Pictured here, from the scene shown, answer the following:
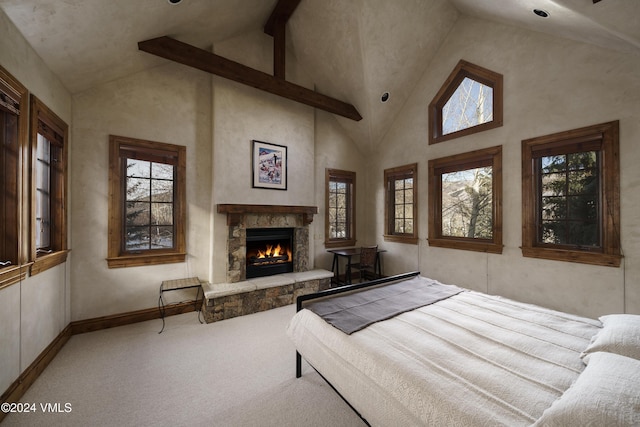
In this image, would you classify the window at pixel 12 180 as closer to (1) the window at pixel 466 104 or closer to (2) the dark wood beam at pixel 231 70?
(2) the dark wood beam at pixel 231 70

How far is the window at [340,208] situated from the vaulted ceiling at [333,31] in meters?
0.90

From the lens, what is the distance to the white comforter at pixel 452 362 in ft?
3.63

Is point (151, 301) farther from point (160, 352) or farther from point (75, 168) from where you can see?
point (75, 168)

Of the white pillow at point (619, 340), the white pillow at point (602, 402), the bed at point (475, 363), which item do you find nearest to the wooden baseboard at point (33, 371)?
the bed at point (475, 363)

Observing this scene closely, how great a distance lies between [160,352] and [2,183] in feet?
6.39

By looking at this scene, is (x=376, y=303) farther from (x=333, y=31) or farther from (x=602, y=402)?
(x=333, y=31)

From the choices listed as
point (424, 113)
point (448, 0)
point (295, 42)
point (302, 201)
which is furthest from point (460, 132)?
point (295, 42)

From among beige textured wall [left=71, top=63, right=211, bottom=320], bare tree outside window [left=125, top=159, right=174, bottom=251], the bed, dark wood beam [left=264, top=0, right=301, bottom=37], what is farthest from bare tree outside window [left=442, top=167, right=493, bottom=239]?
bare tree outside window [left=125, top=159, right=174, bottom=251]

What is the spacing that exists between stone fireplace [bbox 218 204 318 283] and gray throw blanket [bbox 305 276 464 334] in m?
2.08

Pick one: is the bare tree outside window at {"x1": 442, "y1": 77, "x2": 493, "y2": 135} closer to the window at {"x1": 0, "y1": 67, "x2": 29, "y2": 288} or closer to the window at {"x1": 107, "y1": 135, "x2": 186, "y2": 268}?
the window at {"x1": 107, "y1": 135, "x2": 186, "y2": 268}

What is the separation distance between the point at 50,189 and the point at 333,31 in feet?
13.4

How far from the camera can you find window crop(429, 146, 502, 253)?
357 cm

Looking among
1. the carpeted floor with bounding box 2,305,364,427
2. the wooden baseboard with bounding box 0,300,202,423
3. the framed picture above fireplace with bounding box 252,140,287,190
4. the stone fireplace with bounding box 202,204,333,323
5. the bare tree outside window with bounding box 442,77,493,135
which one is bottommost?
the carpeted floor with bounding box 2,305,364,427

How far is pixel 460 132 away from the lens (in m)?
3.95
